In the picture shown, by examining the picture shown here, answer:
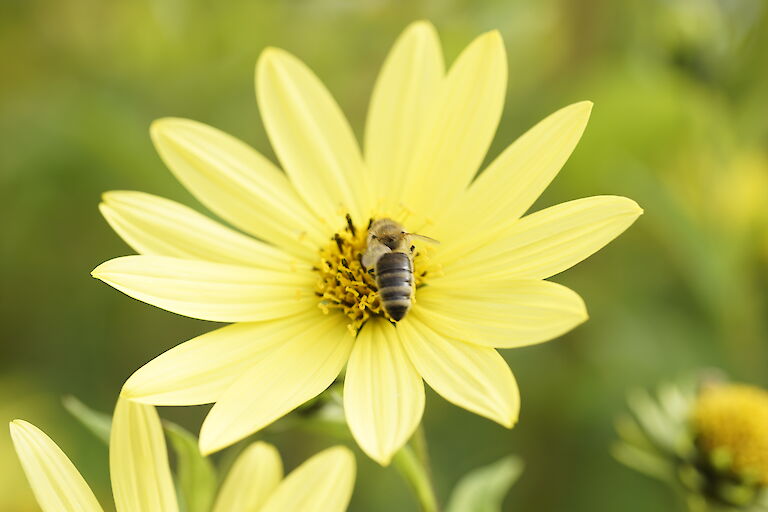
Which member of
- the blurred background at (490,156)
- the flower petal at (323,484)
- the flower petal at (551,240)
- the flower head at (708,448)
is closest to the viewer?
the flower petal at (323,484)

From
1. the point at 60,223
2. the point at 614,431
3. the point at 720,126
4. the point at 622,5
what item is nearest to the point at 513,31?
the point at 622,5

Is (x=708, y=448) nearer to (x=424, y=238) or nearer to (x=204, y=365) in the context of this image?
(x=424, y=238)

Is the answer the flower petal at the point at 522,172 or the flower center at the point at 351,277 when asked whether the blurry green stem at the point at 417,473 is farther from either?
the flower petal at the point at 522,172

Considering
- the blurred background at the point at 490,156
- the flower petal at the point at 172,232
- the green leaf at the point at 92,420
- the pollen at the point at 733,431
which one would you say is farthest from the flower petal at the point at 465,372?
the blurred background at the point at 490,156

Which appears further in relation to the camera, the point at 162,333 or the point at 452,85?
the point at 162,333

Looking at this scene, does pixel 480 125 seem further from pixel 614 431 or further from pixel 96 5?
pixel 96 5

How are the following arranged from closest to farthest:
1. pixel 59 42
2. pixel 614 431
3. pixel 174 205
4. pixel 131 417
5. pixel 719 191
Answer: pixel 131 417
pixel 174 205
pixel 614 431
pixel 719 191
pixel 59 42

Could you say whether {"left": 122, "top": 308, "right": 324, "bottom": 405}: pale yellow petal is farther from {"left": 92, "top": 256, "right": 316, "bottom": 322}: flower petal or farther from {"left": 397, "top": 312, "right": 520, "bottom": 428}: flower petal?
{"left": 397, "top": 312, "right": 520, "bottom": 428}: flower petal
